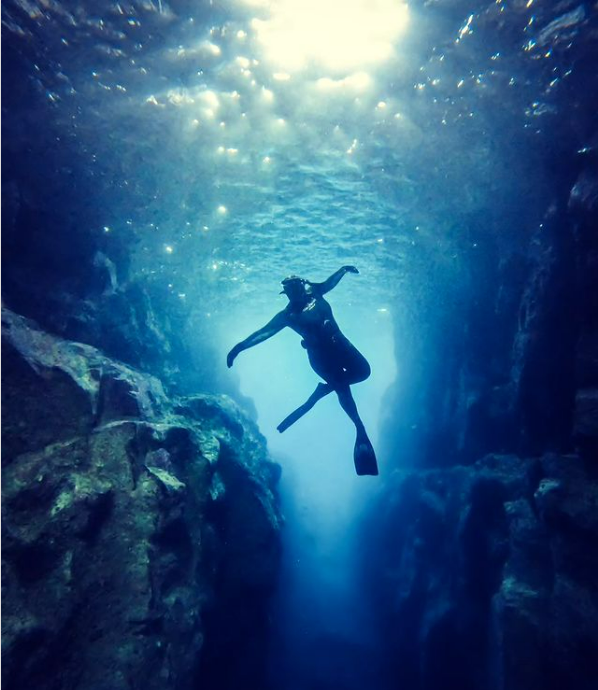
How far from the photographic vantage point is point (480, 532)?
10.9 metres

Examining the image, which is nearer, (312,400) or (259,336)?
(259,336)

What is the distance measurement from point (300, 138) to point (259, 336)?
7.08 metres

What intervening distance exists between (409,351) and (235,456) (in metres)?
14.9

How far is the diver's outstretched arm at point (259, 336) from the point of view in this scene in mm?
7816

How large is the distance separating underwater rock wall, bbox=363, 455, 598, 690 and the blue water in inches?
153

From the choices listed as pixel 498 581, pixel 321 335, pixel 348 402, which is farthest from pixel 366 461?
pixel 498 581

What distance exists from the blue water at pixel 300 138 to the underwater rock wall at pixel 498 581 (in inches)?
153

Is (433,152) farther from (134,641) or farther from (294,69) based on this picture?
(134,641)

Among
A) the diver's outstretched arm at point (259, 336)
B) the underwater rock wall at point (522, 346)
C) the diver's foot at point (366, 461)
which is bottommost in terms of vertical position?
the diver's foot at point (366, 461)

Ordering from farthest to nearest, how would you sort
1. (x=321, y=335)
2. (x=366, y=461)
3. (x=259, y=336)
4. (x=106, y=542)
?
1. (x=366, y=461)
2. (x=321, y=335)
3. (x=259, y=336)
4. (x=106, y=542)

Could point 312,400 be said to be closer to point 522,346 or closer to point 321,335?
point 321,335

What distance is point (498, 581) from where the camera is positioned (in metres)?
9.69

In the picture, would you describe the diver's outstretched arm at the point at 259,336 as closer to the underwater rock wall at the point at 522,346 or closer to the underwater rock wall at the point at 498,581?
the underwater rock wall at the point at 522,346

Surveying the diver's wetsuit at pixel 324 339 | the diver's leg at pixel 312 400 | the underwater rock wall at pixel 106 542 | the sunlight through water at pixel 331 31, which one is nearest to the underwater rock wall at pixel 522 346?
the diver's wetsuit at pixel 324 339
